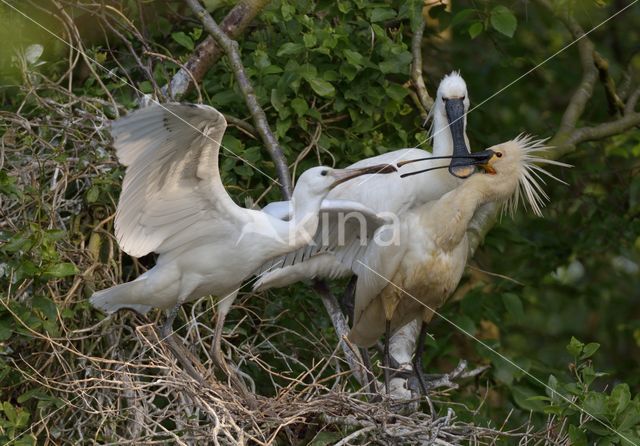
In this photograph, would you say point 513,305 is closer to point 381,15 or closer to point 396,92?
point 396,92

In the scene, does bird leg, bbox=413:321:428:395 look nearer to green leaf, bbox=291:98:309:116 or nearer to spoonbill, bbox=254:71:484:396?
spoonbill, bbox=254:71:484:396

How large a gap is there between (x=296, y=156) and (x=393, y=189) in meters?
0.57

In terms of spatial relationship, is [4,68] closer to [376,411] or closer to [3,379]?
[3,379]

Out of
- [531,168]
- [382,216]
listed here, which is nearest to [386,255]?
[382,216]

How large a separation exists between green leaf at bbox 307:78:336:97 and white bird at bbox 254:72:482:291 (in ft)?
1.29

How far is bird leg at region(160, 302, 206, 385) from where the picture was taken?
608 centimetres

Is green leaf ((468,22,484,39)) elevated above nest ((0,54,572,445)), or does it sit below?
above

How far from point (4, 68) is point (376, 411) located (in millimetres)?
2651

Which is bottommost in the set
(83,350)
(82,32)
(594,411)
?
(83,350)

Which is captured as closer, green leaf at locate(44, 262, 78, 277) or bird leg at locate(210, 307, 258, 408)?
green leaf at locate(44, 262, 78, 277)

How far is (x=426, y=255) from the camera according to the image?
6.39 meters

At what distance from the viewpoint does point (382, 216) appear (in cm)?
662

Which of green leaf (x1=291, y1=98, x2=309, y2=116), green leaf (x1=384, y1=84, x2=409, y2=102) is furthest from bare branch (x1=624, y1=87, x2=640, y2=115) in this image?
green leaf (x1=291, y1=98, x2=309, y2=116)

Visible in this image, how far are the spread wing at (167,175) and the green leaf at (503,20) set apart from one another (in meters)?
1.92
